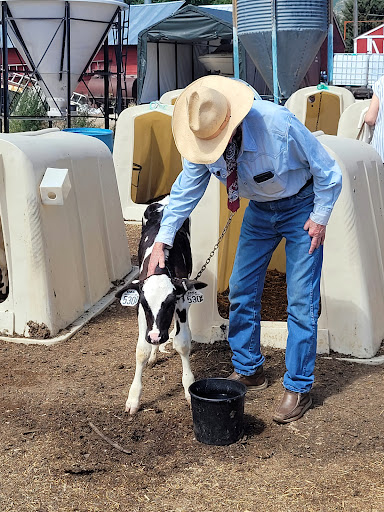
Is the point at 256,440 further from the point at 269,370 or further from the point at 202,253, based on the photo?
the point at 202,253

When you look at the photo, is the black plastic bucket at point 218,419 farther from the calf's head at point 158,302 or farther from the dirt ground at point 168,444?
the calf's head at point 158,302

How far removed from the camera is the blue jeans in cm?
393

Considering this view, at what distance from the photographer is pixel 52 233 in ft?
17.6

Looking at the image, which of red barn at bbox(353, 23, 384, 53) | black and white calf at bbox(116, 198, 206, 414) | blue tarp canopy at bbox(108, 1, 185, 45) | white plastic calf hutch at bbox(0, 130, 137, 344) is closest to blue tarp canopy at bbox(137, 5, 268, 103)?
blue tarp canopy at bbox(108, 1, 185, 45)

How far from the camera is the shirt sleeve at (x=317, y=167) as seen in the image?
365 centimetres

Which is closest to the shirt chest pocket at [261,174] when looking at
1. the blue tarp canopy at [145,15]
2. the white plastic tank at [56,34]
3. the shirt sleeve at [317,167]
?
the shirt sleeve at [317,167]

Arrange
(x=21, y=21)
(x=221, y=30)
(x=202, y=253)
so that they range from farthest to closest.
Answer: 1. (x=221, y=30)
2. (x=21, y=21)
3. (x=202, y=253)

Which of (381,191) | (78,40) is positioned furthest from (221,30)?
(381,191)

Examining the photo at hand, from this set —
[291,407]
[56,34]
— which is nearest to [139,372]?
[291,407]

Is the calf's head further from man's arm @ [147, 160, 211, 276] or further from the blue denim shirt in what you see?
the blue denim shirt

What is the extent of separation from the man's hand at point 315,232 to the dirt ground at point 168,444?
3.28 ft

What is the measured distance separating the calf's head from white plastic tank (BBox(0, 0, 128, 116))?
35.9 feet

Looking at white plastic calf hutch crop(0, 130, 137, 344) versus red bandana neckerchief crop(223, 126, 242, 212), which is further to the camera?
white plastic calf hutch crop(0, 130, 137, 344)

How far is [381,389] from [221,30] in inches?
800
